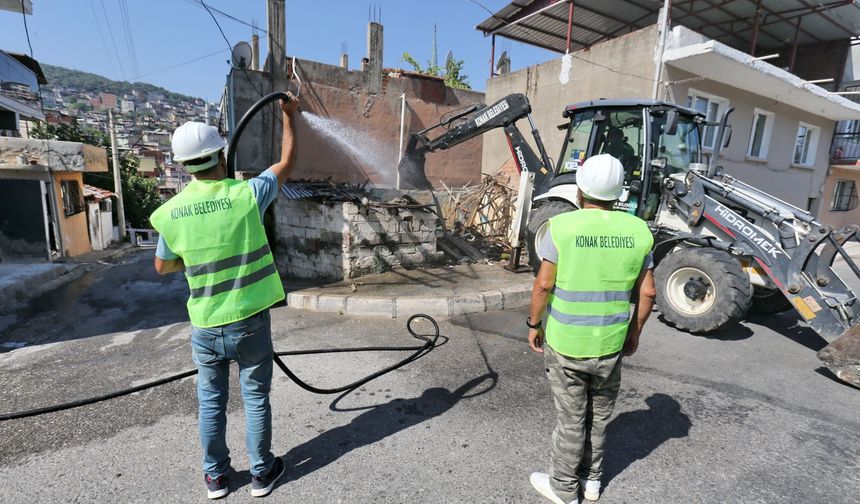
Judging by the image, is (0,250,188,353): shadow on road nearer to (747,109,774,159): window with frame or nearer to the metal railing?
(747,109,774,159): window with frame

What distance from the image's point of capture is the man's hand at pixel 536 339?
8.22ft

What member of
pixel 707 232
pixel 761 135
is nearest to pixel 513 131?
pixel 707 232

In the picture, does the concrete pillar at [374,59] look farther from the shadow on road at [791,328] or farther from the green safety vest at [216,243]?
the green safety vest at [216,243]

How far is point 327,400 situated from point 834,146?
65.9 ft

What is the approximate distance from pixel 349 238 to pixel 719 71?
30.7ft

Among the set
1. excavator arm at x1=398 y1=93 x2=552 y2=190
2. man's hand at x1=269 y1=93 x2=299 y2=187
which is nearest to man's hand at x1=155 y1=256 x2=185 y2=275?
man's hand at x1=269 y1=93 x2=299 y2=187

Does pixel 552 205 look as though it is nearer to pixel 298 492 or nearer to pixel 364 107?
pixel 298 492

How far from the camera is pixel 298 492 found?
245 cm

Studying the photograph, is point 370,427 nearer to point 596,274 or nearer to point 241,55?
point 596,274

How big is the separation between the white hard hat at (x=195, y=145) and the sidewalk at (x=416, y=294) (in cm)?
353

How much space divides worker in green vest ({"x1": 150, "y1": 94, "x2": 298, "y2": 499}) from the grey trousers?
5.34 ft

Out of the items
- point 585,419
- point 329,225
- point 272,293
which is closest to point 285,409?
point 272,293

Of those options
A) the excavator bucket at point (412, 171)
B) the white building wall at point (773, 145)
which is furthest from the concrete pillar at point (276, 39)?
the white building wall at point (773, 145)

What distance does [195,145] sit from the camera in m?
2.25
